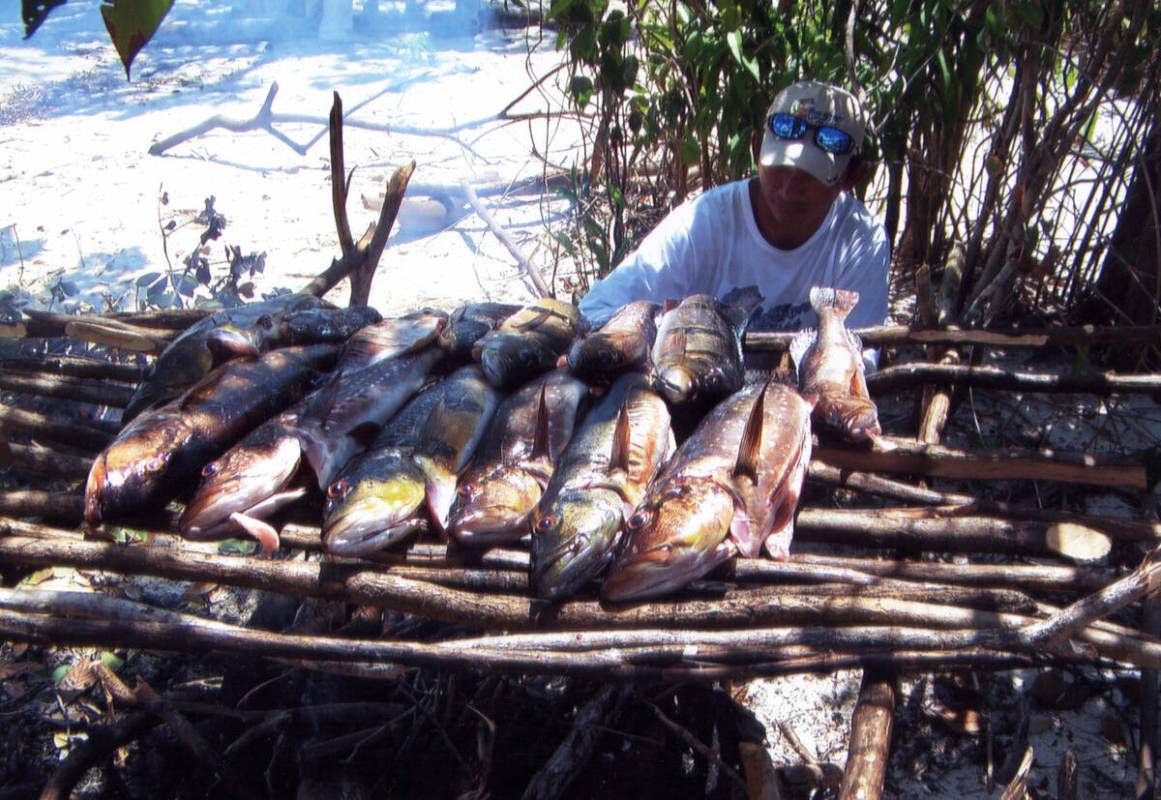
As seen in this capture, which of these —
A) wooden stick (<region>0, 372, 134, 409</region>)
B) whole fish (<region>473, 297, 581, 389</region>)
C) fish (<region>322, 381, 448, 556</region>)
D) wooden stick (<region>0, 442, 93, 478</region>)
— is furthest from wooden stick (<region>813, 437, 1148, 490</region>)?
wooden stick (<region>0, 372, 134, 409</region>)

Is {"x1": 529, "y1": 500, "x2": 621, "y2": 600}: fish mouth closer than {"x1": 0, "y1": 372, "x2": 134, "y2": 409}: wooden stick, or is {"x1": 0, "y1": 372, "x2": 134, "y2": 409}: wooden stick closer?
{"x1": 529, "y1": 500, "x2": 621, "y2": 600}: fish mouth

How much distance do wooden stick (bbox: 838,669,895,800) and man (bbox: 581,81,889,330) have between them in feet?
6.01

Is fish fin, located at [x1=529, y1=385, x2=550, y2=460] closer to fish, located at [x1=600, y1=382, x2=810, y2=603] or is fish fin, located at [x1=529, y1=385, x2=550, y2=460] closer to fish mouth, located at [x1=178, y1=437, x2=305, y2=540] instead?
fish, located at [x1=600, y1=382, x2=810, y2=603]

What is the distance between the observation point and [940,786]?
2682 mm

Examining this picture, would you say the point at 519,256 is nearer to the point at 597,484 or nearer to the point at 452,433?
the point at 452,433

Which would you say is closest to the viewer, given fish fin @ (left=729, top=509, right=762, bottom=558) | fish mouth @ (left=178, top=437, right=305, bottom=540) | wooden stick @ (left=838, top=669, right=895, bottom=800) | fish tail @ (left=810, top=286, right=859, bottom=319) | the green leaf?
the green leaf

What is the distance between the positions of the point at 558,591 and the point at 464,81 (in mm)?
9859

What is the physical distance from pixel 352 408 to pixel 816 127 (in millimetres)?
1936

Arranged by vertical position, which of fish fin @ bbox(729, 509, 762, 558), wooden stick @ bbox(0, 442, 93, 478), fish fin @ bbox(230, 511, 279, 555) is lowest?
wooden stick @ bbox(0, 442, 93, 478)

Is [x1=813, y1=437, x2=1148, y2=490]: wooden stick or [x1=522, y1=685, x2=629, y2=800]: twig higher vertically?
[x1=813, y1=437, x2=1148, y2=490]: wooden stick

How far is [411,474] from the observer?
6.63 feet

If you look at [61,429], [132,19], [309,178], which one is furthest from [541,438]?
[309,178]

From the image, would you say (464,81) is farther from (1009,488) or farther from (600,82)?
(1009,488)

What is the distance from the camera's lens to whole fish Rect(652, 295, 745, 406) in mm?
2262
